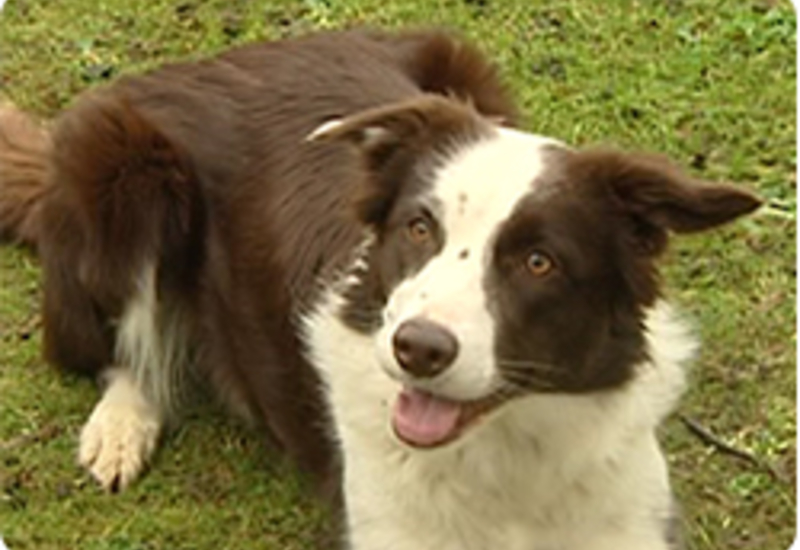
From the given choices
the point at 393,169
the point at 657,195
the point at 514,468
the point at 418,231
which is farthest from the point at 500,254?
the point at 514,468

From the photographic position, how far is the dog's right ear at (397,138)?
4.53 metres

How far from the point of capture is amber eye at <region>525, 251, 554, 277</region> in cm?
423

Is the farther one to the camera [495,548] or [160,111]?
[160,111]

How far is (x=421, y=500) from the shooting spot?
193 inches

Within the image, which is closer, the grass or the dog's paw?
the grass

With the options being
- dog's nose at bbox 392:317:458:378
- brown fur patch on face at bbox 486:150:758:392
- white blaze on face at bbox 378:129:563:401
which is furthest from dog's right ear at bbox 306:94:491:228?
dog's nose at bbox 392:317:458:378

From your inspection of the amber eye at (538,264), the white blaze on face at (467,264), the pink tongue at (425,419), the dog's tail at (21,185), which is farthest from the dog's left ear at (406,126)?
the dog's tail at (21,185)

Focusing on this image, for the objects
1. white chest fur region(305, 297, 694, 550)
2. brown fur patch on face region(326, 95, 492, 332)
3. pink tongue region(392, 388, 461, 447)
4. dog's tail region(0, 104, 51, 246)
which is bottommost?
dog's tail region(0, 104, 51, 246)

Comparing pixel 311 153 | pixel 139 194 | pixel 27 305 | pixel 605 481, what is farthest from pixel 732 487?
pixel 27 305

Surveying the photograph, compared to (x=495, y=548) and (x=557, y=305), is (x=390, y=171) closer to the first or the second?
(x=557, y=305)

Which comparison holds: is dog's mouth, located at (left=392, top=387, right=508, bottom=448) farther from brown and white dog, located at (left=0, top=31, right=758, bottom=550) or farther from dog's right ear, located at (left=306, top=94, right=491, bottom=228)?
dog's right ear, located at (left=306, top=94, right=491, bottom=228)

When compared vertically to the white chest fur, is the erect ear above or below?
above

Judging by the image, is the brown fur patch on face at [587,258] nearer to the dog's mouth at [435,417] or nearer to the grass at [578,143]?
the dog's mouth at [435,417]

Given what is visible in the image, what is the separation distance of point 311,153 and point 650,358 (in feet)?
4.36
